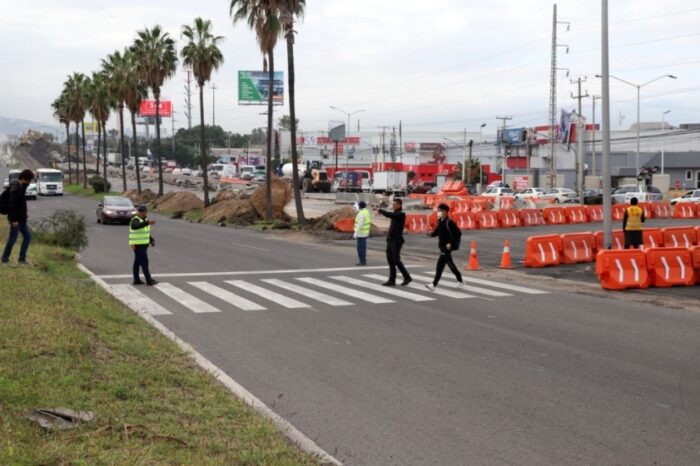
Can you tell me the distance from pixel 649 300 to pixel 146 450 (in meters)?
11.8

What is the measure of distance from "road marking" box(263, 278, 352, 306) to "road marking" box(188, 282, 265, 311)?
4.16ft

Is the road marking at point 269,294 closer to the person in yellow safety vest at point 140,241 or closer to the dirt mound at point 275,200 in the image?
the person in yellow safety vest at point 140,241

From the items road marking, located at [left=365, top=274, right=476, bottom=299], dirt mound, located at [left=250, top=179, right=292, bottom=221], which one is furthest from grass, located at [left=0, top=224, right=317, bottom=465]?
dirt mound, located at [left=250, top=179, right=292, bottom=221]

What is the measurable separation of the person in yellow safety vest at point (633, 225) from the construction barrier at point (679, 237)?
3.42 meters

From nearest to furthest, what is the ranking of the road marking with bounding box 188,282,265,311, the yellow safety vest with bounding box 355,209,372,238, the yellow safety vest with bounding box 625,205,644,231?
the road marking with bounding box 188,282,265,311 < the yellow safety vest with bounding box 355,209,372,238 < the yellow safety vest with bounding box 625,205,644,231

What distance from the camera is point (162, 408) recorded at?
6.46m

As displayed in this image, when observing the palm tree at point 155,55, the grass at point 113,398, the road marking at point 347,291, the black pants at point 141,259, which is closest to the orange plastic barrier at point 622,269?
the road marking at point 347,291

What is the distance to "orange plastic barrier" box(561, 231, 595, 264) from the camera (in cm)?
2098

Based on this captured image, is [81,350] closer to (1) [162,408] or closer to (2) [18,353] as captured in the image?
(2) [18,353]

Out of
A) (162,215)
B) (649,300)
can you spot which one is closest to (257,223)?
(162,215)

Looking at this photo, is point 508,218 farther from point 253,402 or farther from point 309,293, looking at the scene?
point 253,402

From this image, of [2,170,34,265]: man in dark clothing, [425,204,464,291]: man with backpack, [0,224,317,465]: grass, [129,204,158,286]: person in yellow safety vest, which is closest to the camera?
[0,224,317,465]: grass

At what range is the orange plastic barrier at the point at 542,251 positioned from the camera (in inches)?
805

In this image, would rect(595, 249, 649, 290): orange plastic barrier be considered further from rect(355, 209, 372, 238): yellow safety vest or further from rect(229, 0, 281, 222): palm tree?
rect(229, 0, 281, 222): palm tree
